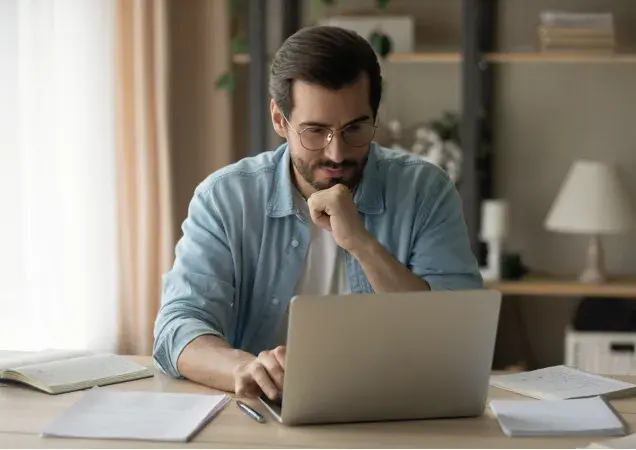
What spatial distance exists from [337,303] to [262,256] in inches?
27.4

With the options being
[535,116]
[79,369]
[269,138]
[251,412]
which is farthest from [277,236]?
[535,116]

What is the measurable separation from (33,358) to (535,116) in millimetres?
2415

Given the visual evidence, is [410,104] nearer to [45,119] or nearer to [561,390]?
[45,119]

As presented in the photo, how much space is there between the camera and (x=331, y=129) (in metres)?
1.94

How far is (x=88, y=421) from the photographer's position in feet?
4.82

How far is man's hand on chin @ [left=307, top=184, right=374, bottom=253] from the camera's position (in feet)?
6.21

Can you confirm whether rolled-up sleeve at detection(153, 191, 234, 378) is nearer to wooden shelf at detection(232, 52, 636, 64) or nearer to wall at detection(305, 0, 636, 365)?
wooden shelf at detection(232, 52, 636, 64)

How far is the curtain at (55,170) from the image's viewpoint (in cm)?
346

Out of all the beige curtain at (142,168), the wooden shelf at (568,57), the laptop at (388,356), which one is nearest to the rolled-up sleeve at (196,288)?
the laptop at (388,356)

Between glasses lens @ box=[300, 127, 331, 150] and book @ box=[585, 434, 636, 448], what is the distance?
83cm

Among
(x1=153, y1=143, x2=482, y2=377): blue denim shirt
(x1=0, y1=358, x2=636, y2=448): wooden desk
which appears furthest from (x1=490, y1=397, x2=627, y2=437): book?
(x1=153, y1=143, x2=482, y2=377): blue denim shirt

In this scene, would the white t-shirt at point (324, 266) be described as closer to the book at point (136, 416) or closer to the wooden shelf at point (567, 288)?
the book at point (136, 416)

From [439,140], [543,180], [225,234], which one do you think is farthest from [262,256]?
[543,180]

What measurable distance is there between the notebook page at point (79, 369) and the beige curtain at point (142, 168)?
173 centimetres
